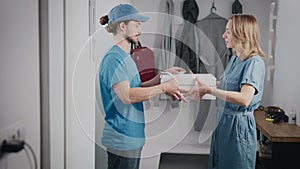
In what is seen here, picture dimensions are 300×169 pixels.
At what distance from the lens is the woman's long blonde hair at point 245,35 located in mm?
1366

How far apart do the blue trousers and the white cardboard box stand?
29 cm

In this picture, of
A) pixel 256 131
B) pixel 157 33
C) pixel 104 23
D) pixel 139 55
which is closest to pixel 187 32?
pixel 157 33

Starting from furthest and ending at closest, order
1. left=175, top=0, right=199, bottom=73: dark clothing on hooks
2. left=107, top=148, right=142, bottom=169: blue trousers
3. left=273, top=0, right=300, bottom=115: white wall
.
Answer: left=273, top=0, right=300, bottom=115: white wall → left=175, top=0, right=199, bottom=73: dark clothing on hooks → left=107, top=148, right=142, bottom=169: blue trousers

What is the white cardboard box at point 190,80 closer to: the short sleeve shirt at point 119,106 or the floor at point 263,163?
the short sleeve shirt at point 119,106

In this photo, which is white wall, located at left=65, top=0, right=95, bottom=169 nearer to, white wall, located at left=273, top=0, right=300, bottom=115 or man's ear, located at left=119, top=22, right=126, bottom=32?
man's ear, located at left=119, top=22, right=126, bottom=32

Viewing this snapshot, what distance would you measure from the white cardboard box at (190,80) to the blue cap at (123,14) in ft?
0.80

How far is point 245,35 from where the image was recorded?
1.39 m

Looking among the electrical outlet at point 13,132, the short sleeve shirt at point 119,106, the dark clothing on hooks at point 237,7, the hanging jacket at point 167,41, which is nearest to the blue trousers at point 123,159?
the short sleeve shirt at point 119,106

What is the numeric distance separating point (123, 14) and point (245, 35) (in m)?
0.51

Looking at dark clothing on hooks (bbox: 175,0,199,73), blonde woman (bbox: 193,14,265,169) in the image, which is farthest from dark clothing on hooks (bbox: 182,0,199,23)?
blonde woman (bbox: 193,14,265,169)

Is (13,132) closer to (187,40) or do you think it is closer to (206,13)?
(187,40)

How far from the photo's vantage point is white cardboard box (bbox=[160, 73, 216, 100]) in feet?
4.37

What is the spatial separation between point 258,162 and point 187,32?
0.63 meters

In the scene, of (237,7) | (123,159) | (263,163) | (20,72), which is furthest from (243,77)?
(20,72)
